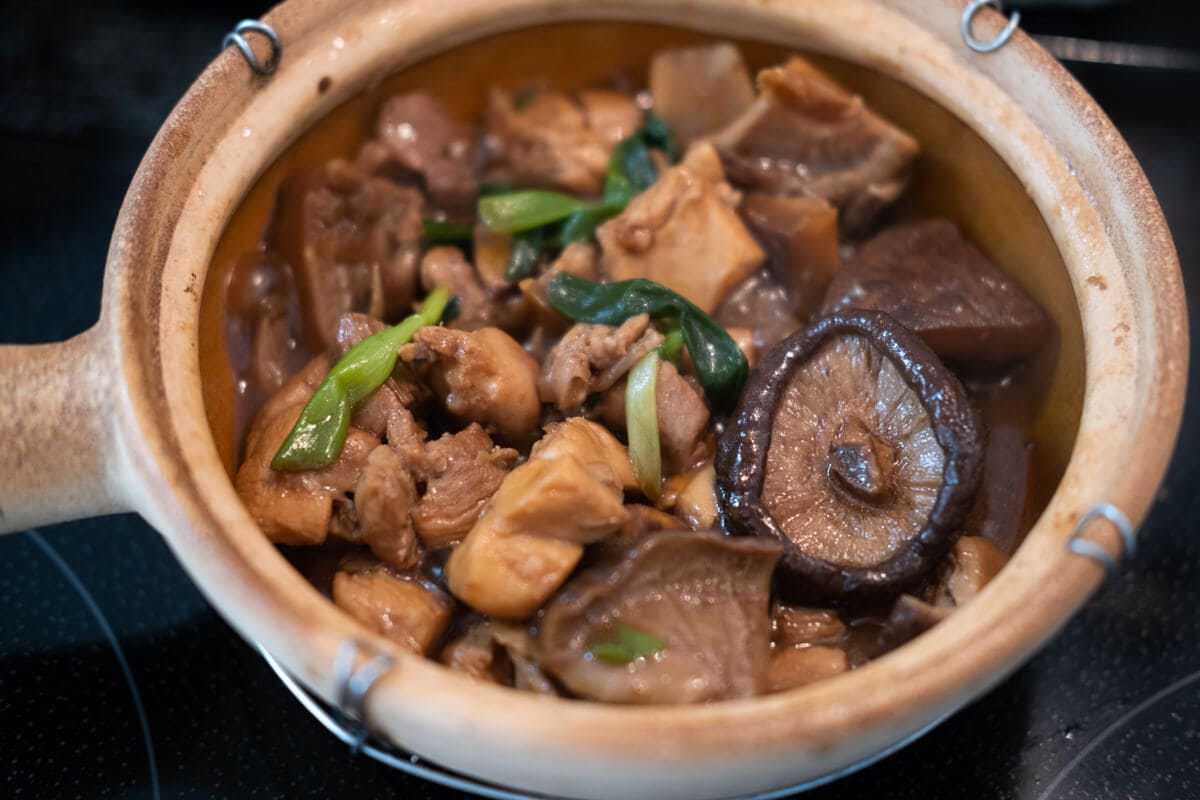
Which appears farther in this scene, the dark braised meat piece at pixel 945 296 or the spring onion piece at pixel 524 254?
the spring onion piece at pixel 524 254

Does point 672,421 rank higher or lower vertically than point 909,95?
lower

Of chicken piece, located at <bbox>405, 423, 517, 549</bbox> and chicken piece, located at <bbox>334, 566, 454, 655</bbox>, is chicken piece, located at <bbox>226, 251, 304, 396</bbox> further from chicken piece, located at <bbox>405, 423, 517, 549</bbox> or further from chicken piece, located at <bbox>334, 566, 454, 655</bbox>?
chicken piece, located at <bbox>334, 566, 454, 655</bbox>

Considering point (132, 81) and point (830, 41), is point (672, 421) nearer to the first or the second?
point (830, 41)

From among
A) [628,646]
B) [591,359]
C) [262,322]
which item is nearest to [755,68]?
[591,359]

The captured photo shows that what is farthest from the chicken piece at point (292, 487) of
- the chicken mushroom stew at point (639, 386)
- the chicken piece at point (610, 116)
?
the chicken piece at point (610, 116)

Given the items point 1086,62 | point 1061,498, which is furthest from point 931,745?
point 1086,62

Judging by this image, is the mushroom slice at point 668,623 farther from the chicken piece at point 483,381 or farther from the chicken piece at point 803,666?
the chicken piece at point 483,381
